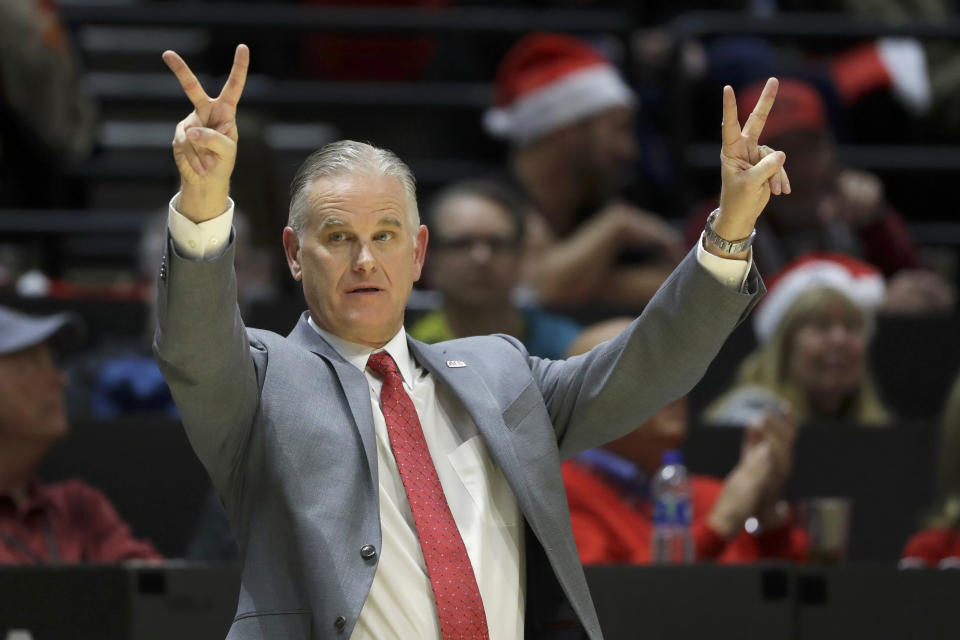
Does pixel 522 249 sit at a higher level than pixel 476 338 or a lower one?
higher

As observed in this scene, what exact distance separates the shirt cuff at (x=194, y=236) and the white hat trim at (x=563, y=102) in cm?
353

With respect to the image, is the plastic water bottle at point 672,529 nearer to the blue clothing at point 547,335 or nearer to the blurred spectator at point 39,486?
the blue clothing at point 547,335

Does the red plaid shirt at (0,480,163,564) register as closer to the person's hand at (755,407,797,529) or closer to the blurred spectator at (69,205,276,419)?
the blurred spectator at (69,205,276,419)

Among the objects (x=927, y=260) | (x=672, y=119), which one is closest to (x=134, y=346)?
(x=672, y=119)

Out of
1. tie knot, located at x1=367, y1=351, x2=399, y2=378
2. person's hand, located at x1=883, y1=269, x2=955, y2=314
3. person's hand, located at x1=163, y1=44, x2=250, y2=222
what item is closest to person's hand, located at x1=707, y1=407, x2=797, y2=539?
tie knot, located at x1=367, y1=351, x2=399, y2=378

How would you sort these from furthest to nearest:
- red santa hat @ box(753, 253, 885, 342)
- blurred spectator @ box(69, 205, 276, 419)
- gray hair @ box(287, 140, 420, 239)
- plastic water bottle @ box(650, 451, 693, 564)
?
red santa hat @ box(753, 253, 885, 342) < blurred spectator @ box(69, 205, 276, 419) < plastic water bottle @ box(650, 451, 693, 564) < gray hair @ box(287, 140, 420, 239)

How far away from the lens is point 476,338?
248 centimetres

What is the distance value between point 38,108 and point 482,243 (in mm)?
1861

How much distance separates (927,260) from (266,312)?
2925 mm

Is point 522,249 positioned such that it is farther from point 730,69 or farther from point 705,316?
point 705,316

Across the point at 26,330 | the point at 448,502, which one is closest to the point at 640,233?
the point at 26,330

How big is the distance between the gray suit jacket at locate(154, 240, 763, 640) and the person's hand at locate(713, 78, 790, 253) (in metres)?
0.08

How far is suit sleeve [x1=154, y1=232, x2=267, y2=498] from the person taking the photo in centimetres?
201

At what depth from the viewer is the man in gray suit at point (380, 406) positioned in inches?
80.6
